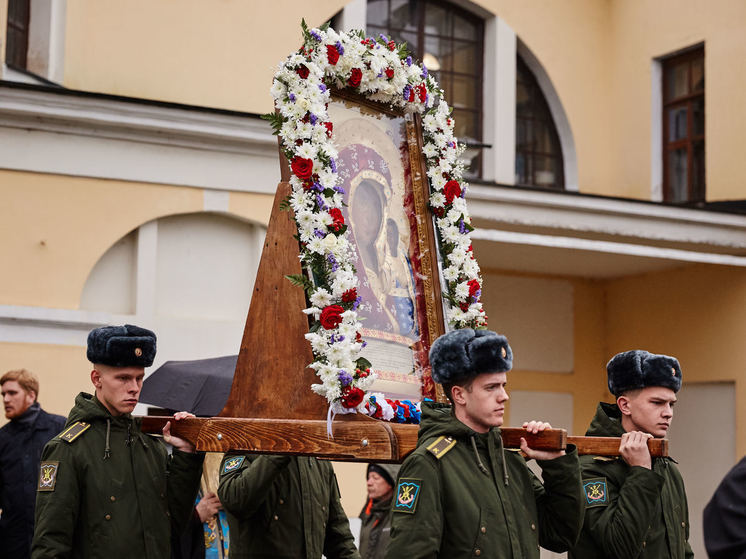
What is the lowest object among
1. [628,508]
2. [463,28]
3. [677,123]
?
[628,508]

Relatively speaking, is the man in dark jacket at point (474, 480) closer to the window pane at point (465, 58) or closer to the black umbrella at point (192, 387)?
the black umbrella at point (192, 387)

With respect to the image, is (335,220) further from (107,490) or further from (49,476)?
(49,476)

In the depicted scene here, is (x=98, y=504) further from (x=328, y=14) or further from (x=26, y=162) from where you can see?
(x=328, y=14)

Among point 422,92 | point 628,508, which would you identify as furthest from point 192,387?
point 628,508

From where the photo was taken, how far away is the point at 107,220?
1097cm

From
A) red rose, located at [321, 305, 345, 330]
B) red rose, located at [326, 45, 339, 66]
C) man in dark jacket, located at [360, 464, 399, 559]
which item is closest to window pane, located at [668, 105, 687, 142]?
man in dark jacket, located at [360, 464, 399, 559]

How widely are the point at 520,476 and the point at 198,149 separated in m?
7.35

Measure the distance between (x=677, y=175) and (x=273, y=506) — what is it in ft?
35.5

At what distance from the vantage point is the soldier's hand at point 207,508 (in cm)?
688

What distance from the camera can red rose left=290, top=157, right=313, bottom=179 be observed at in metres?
5.08

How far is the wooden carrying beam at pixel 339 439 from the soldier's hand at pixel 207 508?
2.00 metres

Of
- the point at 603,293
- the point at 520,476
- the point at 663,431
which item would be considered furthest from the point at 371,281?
the point at 603,293

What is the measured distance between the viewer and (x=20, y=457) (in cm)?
852

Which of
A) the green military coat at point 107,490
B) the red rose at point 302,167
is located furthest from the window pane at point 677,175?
the green military coat at point 107,490
